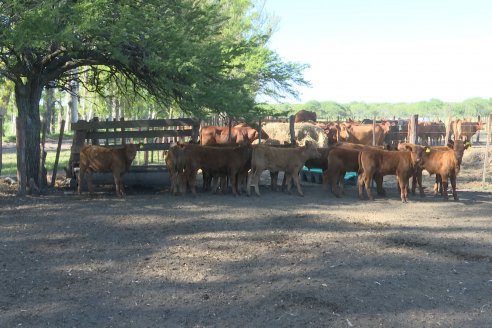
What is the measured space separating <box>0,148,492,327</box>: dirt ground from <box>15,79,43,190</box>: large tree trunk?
1.43 meters

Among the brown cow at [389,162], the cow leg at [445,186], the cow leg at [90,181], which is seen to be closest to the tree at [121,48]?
the cow leg at [90,181]

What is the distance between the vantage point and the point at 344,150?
1391cm

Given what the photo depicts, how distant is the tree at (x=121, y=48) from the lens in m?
10.5

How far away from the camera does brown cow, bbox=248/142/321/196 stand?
45.1ft

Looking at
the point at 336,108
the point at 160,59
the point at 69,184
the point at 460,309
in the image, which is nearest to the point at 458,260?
the point at 460,309

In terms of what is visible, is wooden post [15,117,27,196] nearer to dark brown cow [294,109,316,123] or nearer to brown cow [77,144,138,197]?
brown cow [77,144,138,197]

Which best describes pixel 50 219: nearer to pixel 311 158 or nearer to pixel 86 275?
pixel 86 275

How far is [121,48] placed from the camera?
11938 millimetres

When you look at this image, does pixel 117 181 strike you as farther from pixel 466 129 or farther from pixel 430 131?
pixel 466 129

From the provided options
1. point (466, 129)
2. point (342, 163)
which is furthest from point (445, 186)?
point (466, 129)

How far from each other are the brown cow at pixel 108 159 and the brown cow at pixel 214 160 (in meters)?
1.38

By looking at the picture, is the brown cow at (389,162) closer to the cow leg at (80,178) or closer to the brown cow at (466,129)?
the cow leg at (80,178)

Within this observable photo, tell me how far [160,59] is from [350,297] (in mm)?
7360

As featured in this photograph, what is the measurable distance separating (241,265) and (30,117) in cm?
849
